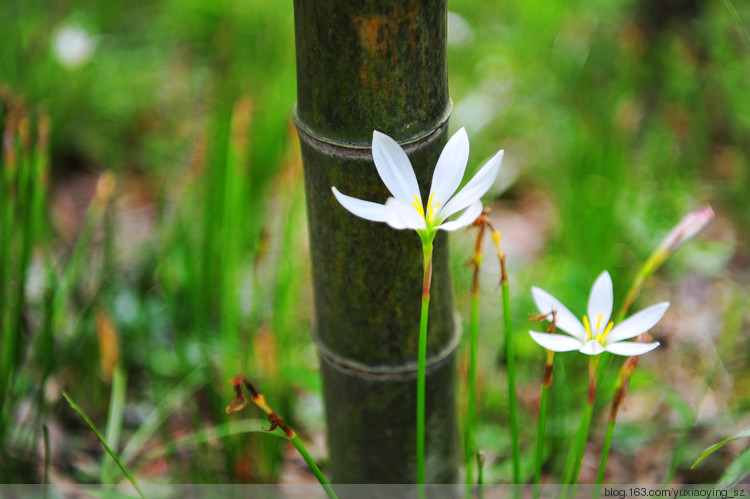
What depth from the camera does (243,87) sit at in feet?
5.82

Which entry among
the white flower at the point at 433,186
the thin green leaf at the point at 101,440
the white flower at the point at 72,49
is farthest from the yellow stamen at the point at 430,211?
the white flower at the point at 72,49

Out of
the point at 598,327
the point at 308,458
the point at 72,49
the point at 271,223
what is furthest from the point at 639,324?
the point at 72,49

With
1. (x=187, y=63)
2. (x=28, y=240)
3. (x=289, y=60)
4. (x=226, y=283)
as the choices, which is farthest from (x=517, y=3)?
(x=28, y=240)

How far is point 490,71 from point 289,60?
577 millimetres

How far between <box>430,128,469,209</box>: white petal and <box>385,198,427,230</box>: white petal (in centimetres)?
4

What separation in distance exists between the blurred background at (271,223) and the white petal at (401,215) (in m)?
0.34

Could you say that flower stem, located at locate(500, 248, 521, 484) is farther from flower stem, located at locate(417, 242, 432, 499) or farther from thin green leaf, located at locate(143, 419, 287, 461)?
thin green leaf, located at locate(143, 419, 287, 461)

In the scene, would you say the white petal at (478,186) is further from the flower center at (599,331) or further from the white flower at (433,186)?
the flower center at (599,331)

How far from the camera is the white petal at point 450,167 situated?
55 cm

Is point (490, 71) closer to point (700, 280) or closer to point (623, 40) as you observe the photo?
point (623, 40)

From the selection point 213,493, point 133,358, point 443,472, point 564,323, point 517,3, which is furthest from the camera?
point 517,3

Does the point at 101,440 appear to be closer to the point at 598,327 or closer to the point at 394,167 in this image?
the point at 394,167

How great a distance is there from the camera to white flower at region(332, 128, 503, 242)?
20.3 inches

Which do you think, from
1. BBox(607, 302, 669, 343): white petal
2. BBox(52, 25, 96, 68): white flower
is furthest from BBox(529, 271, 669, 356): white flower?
BBox(52, 25, 96, 68): white flower
